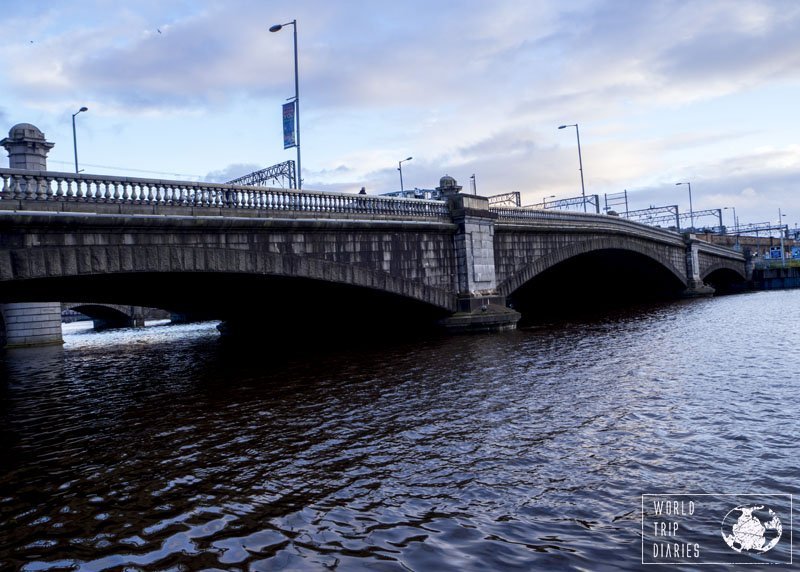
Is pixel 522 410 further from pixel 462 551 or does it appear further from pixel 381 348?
pixel 381 348

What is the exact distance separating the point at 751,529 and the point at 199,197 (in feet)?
57.6

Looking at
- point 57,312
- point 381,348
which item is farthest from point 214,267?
point 57,312

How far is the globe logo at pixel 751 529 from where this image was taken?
563 cm

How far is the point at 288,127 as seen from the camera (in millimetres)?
29125

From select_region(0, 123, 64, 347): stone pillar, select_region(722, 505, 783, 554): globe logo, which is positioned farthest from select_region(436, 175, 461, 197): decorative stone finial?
select_region(0, 123, 64, 347): stone pillar

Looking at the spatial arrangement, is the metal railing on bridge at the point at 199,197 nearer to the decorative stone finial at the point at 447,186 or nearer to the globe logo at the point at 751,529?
the decorative stone finial at the point at 447,186

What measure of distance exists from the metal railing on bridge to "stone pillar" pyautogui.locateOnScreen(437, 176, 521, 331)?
3.12ft

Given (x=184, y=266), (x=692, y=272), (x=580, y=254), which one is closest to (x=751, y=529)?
(x=184, y=266)

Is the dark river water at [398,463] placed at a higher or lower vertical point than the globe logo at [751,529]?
higher

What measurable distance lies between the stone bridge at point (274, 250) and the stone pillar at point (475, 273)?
0.07 m

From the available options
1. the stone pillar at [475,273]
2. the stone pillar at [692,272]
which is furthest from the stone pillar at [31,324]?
the stone pillar at [692,272]

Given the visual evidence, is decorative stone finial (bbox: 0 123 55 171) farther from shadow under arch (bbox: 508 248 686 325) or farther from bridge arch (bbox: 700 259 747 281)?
bridge arch (bbox: 700 259 747 281)

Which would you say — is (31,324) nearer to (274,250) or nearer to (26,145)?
(26,145)

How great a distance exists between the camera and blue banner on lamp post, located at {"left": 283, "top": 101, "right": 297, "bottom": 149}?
95.2 feet
